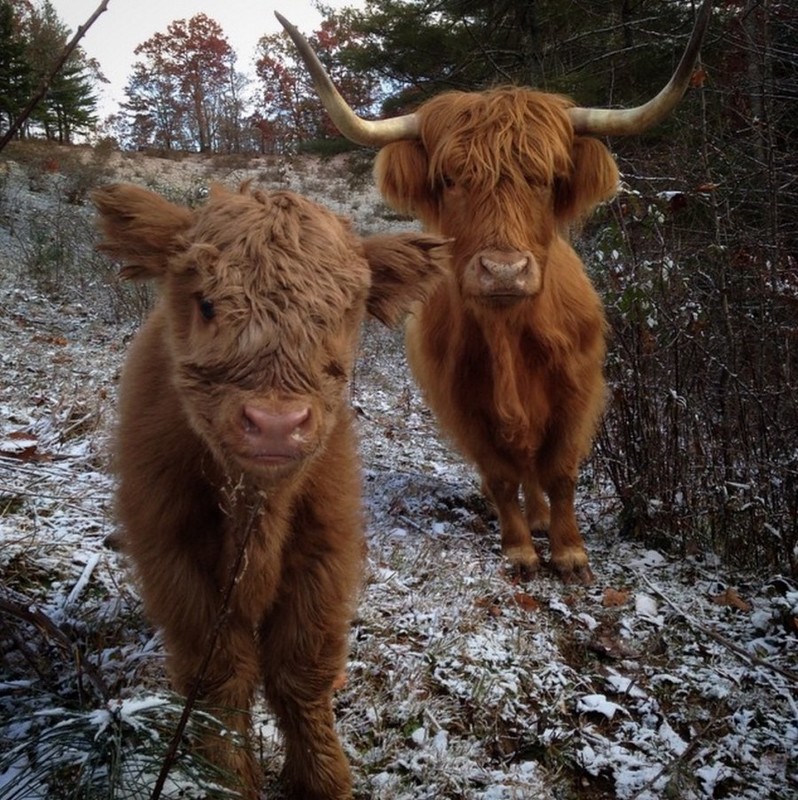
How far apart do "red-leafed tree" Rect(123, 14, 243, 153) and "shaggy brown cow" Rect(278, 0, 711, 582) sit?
2677 cm

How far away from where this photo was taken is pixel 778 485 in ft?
12.4

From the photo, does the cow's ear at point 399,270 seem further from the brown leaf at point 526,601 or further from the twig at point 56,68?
the brown leaf at point 526,601

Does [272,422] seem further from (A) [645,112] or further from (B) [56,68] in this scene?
(A) [645,112]

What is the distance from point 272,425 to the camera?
159 centimetres

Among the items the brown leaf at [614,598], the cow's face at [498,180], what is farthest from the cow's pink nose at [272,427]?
the brown leaf at [614,598]

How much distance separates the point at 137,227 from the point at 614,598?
2.96 meters

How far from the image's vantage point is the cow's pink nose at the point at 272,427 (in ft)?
5.21

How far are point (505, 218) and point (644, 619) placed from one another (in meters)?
2.13

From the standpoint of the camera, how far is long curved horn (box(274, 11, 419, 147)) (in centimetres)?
369

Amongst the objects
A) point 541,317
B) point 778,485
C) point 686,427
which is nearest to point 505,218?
point 541,317

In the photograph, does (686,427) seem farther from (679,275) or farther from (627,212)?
(627,212)

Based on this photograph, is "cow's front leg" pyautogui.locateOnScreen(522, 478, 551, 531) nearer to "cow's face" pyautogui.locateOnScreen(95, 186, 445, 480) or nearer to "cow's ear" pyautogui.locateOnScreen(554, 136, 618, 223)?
"cow's ear" pyautogui.locateOnScreen(554, 136, 618, 223)

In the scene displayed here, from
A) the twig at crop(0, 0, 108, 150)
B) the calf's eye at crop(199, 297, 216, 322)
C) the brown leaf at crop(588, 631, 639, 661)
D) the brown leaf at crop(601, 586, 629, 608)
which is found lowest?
the brown leaf at crop(588, 631, 639, 661)

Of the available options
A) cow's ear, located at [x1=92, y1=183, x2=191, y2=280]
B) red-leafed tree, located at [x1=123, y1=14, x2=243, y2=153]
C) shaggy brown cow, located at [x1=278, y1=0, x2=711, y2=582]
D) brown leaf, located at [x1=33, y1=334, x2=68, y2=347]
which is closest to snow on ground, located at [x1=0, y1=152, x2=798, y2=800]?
shaggy brown cow, located at [x1=278, y1=0, x2=711, y2=582]
